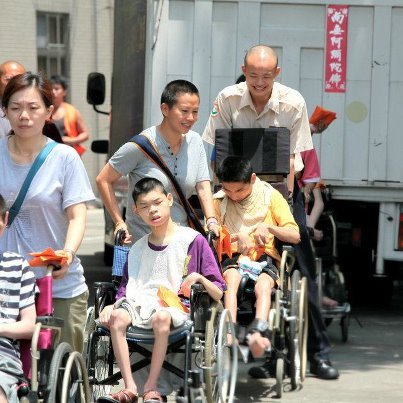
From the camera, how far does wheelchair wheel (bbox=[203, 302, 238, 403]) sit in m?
6.76

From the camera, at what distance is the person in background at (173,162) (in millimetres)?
7664

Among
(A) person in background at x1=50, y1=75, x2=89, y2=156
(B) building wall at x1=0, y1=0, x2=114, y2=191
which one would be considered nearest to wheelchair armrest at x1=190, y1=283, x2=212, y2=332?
(A) person in background at x1=50, y1=75, x2=89, y2=156

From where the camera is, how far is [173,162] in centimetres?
777

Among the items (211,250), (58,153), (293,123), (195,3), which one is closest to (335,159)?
(195,3)

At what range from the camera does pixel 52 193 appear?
20.4 feet

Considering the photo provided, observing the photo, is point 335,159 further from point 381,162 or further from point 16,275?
point 16,275

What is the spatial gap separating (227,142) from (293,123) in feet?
1.44

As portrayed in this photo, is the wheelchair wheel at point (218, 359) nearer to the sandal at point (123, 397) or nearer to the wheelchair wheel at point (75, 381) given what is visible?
the sandal at point (123, 397)

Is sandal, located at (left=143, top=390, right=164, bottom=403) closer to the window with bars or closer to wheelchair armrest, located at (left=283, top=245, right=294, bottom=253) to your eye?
wheelchair armrest, located at (left=283, top=245, right=294, bottom=253)

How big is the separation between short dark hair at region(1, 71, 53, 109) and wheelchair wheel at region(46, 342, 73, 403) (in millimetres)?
1161

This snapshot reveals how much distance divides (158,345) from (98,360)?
449 millimetres

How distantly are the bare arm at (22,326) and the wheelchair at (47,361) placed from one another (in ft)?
0.13

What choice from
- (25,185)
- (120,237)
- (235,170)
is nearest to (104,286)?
(120,237)

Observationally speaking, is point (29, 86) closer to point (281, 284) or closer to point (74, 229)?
point (74, 229)
